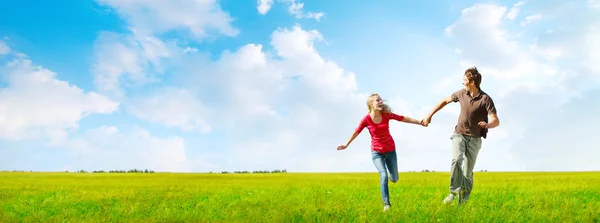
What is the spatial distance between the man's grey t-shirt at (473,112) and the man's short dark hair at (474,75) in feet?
0.68

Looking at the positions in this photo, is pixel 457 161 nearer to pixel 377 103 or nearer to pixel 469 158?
pixel 469 158

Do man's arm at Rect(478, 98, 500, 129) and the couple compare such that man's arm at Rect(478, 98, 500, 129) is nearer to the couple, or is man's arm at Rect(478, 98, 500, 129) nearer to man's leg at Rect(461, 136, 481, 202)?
the couple

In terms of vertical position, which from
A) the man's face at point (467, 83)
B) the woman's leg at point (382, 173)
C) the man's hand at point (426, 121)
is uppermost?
the man's face at point (467, 83)

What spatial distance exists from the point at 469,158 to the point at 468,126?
2.32 ft

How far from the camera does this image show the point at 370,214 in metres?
9.93

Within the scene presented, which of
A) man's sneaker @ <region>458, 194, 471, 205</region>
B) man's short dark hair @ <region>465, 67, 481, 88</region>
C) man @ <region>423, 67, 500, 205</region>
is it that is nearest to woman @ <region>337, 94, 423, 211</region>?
man @ <region>423, 67, 500, 205</region>

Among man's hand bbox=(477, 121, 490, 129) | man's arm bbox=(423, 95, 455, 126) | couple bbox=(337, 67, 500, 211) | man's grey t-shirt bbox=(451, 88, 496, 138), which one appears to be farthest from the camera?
man's arm bbox=(423, 95, 455, 126)

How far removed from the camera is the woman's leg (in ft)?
36.0

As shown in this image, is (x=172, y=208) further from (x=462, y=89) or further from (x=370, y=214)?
(x=462, y=89)

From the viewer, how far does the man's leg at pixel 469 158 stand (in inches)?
437

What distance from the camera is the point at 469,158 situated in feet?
36.9

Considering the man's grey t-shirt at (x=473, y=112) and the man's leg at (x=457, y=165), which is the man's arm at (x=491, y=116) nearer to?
the man's grey t-shirt at (x=473, y=112)

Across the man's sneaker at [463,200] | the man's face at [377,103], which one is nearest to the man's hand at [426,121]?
the man's face at [377,103]

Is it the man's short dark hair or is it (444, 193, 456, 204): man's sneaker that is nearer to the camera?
the man's short dark hair
